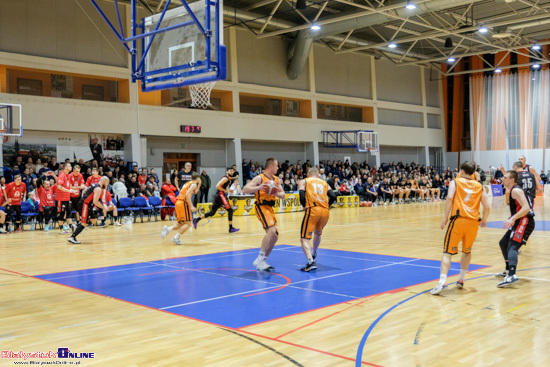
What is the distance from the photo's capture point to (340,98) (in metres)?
32.4

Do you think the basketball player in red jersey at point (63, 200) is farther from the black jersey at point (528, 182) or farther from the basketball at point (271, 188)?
the black jersey at point (528, 182)

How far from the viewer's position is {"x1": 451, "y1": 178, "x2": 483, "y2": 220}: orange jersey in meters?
6.88

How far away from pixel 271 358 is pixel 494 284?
167 inches

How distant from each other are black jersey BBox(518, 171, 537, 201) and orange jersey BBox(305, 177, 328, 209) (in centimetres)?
361

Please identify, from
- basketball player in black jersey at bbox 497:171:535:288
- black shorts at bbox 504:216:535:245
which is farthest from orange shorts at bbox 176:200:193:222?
black shorts at bbox 504:216:535:245

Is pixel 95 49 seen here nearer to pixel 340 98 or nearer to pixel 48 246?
pixel 48 246

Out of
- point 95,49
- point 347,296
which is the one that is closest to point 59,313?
point 347,296

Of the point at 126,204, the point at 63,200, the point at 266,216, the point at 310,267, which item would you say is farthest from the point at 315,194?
the point at 126,204

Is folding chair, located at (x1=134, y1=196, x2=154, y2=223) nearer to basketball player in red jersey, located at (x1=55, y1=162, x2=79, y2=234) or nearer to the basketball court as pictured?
basketball player in red jersey, located at (x1=55, y1=162, x2=79, y2=234)

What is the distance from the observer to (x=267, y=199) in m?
8.86

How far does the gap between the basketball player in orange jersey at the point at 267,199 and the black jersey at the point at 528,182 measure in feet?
14.4

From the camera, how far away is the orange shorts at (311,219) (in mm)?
8703

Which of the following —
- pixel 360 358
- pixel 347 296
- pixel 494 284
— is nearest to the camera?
pixel 360 358

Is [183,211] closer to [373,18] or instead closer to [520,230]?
[520,230]
